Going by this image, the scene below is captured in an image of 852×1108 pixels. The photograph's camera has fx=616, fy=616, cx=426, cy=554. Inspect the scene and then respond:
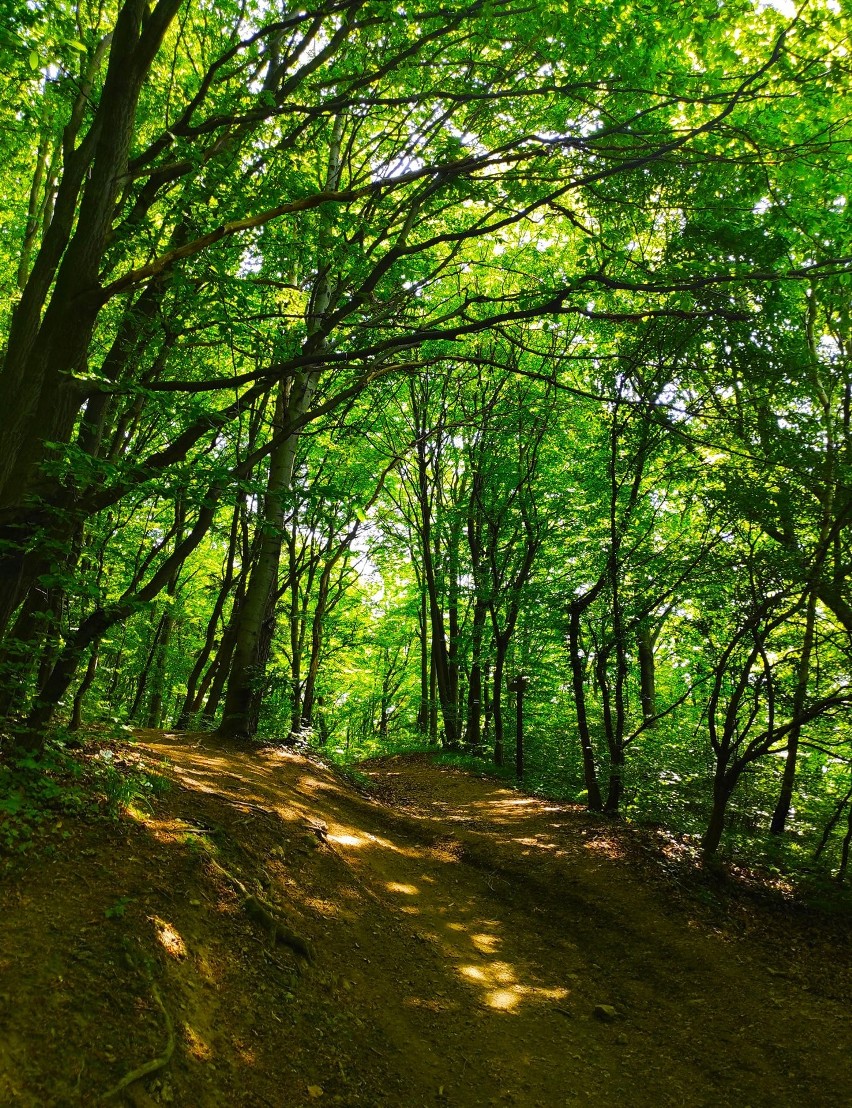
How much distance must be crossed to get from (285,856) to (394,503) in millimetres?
14877

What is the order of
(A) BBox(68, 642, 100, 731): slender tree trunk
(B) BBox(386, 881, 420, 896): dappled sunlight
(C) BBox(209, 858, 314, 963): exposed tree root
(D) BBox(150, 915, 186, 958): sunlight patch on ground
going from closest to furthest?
(D) BBox(150, 915, 186, 958): sunlight patch on ground → (C) BBox(209, 858, 314, 963): exposed tree root → (A) BBox(68, 642, 100, 731): slender tree trunk → (B) BBox(386, 881, 420, 896): dappled sunlight

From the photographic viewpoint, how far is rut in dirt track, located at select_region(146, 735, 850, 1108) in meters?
4.30

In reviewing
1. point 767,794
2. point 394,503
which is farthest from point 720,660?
point 394,503

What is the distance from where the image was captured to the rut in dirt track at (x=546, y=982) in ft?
14.1

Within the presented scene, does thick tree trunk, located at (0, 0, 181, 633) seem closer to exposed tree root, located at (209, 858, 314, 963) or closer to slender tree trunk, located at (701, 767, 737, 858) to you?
exposed tree root, located at (209, 858, 314, 963)

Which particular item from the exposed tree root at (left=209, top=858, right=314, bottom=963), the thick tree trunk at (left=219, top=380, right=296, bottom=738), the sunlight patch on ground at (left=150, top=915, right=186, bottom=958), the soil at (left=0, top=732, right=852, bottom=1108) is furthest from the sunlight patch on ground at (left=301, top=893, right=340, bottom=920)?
the thick tree trunk at (left=219, top=380, right=296, bottom=738)

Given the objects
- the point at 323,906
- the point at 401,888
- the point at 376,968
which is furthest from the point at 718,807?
the point at 323,906

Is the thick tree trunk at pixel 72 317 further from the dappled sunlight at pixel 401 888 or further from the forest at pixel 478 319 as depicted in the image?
the dappled sunlight at pixel 401 888

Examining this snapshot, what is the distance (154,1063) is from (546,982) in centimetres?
393

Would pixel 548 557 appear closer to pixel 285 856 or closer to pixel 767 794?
pixel 767 794

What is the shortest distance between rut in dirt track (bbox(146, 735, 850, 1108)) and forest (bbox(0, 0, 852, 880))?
182cm

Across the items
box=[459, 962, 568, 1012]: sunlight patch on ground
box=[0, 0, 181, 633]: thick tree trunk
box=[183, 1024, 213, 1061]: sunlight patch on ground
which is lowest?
box=[459, 962, 568, 1012]: sunlight patch on ground

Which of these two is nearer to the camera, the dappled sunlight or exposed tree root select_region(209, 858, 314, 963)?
exposed tree root select_region(209, 858, 314, 963)

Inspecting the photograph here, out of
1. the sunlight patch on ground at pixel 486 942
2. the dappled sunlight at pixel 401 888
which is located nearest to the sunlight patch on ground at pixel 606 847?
the sunlight patch on ground at pixel 486 942
